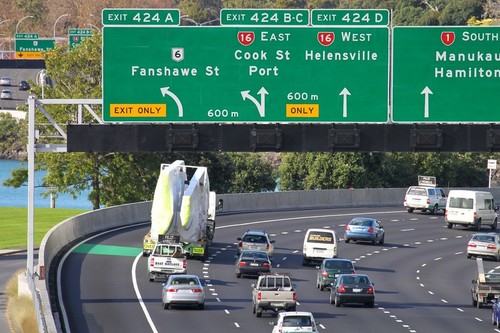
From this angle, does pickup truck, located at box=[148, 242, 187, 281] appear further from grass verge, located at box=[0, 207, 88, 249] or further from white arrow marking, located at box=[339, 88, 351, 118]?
grass verge, located at box=[0, 207, 88, 249]

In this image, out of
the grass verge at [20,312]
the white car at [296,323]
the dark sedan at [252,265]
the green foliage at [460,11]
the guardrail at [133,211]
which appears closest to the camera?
the white car at [296,323]

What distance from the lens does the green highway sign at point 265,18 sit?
4422cm

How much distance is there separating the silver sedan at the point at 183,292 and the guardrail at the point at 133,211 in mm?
4374

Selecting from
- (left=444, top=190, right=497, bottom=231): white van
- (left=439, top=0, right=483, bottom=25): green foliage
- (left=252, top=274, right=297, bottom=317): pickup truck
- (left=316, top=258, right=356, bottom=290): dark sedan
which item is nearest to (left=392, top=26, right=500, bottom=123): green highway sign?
(left=252, top=274, right=297, bottom=317): pickup truck

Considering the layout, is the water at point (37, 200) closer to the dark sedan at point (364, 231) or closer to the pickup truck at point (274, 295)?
the dark sedan at point (364, 231)

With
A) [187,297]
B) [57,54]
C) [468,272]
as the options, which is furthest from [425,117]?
[57,54]

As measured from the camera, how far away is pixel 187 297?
48.5 m

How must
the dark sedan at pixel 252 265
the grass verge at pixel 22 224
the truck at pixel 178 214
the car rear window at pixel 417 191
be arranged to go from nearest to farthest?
the dark sedan at pixel 252 265
the truck at pixel 178 214
the grass verge at pixel 22 224
the car rear window at pixel 417 191

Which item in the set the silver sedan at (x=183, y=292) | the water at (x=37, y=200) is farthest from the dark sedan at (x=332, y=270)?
the water at (x=37, y=200)

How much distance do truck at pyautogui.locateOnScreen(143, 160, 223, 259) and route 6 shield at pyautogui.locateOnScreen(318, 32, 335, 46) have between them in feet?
57.4

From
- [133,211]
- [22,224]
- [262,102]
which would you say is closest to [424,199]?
[133,211]

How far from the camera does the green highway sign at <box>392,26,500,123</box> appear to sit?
44125mm

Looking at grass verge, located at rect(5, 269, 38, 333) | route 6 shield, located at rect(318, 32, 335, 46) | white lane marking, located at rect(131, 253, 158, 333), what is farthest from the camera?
white lane marking, located at rect(131, 253, 158, 333)

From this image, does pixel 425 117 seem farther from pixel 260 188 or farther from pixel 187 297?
pixel 260 188
